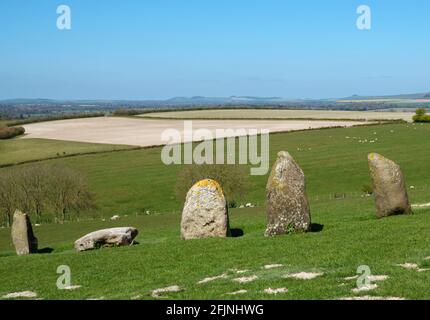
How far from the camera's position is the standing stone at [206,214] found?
25.0m

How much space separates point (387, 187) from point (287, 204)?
14.7ft

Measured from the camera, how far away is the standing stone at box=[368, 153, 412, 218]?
2420 centimetres

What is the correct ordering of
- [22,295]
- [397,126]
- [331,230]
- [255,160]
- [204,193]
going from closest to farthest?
1. [22,295]
2. [331,230]
3. [204,193]
4. [255,160]
5. [397,126]

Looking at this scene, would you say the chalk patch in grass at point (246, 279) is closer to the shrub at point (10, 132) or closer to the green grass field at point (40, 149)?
the green grass field at point (40, 149)

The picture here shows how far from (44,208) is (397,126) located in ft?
251

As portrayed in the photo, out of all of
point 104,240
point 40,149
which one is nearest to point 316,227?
point 104,240

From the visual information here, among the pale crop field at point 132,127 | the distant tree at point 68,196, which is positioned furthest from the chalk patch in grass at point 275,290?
the pale crop field at point 132,127

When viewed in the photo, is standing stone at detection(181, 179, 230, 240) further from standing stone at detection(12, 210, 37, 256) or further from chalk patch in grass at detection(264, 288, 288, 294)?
chalk patch in grass at detection(264, 288, 288, 294)

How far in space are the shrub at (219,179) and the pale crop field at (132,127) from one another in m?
39.4

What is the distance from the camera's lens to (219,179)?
59469mm

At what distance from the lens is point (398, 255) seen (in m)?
16.6

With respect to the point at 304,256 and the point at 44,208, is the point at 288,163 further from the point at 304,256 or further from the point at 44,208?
the point at 44,208
